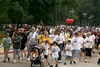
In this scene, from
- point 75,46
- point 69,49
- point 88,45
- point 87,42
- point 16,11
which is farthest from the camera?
point 16,11

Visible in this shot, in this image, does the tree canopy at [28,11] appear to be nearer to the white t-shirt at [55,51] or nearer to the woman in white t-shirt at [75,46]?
the woman in white t-shirt at [75,46]

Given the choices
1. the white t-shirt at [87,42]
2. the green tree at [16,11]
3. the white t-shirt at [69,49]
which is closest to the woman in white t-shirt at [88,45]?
the white t-shirt at [87,42]

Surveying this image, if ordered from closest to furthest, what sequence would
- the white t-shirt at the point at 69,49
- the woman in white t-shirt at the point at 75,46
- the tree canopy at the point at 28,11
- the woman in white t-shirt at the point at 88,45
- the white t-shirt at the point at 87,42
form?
the white t-shirt at the point at 69,49
the woman in white t-shirt at the point at 75,46
the woman in white t-shirt at the point at 88,45
the white t-shirt at the point at 87,42
the tree canopy at the point at 28,11

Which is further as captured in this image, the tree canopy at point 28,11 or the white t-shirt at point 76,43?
the tree canopy at point 28,11

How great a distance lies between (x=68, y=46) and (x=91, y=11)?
8355cm

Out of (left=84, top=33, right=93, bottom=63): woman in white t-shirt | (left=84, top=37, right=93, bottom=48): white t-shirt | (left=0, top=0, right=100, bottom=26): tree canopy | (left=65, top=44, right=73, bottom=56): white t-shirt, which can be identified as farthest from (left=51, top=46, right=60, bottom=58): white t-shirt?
(left=0, top=0, right=100, bottom=26): tree canopy

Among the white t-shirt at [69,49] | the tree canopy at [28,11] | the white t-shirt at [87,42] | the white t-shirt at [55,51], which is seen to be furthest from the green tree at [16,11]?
the white t-shirt at [55,51]

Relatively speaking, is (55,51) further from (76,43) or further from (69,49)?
(76,43)

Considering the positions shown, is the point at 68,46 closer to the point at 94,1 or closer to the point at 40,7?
the point at 40,7

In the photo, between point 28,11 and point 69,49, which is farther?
point 28,11

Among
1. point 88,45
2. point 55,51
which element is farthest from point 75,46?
point 55,51

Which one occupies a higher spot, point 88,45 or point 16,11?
point 16,11

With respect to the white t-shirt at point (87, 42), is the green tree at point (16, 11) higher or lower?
higher

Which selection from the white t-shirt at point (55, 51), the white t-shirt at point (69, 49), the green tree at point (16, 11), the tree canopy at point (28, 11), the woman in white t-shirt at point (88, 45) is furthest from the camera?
the green tree at point (16, 11)
